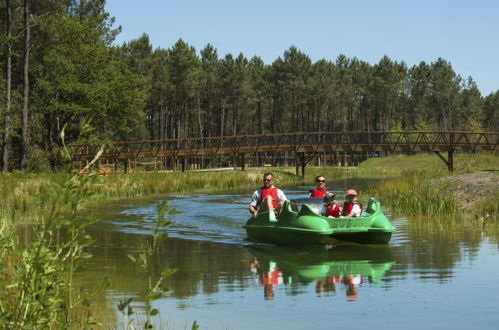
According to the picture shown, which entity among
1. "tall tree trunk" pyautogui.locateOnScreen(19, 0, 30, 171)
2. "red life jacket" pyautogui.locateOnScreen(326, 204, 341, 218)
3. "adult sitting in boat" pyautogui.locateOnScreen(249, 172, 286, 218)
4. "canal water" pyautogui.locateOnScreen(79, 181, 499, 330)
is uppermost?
"tall tree trunk" pyautogui.locateOnScreen(19, 0, 30, 171)

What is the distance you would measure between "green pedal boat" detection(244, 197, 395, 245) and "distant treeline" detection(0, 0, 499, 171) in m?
19.3

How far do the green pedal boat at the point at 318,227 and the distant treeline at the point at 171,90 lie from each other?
19.3 meters

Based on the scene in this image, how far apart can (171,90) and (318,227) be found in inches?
2618

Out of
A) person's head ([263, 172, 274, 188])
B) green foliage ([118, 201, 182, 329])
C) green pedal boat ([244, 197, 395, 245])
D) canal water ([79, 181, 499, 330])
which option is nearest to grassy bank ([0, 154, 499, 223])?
green foliage ([118, 201, 182, 329])

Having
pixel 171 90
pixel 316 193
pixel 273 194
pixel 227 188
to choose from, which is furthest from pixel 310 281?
pixel 171 90

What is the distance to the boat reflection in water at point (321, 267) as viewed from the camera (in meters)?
10.2

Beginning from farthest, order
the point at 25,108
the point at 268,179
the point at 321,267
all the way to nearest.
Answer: the point at 25,108, the point at 268,179, the point at 321,267

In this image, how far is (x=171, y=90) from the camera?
79438 mm

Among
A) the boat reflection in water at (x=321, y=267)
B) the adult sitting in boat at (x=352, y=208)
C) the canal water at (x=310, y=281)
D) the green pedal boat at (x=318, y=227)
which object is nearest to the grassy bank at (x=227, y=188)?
the canal water at (x=310, y=281)

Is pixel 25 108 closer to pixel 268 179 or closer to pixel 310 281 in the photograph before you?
pixel 268 179

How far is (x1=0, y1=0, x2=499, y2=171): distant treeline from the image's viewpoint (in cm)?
4419

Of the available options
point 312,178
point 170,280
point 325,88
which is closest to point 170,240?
point 170,280

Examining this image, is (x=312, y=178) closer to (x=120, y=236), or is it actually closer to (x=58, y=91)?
(x=58, y=91)

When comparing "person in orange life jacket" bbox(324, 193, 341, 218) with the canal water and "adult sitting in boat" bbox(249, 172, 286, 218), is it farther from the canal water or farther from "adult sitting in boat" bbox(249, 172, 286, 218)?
"adult sitting in boat" bbox(249, 172, 286, 218)
